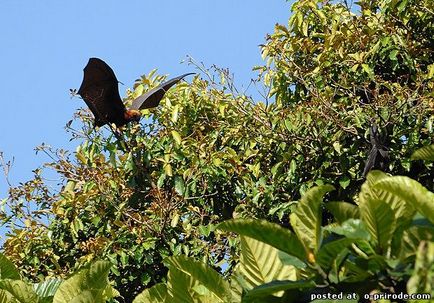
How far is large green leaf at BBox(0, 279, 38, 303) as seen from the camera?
2113mm

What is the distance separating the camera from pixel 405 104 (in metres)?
6.78

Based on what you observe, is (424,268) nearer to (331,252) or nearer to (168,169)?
(331,252)

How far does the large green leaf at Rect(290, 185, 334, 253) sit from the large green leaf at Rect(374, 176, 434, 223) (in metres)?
0.14

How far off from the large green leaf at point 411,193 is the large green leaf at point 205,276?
45cm

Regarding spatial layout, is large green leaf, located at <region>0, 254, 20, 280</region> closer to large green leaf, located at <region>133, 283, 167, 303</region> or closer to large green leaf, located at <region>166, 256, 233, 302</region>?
large green leaf, located at <region>133, 283, 167, 303</region>

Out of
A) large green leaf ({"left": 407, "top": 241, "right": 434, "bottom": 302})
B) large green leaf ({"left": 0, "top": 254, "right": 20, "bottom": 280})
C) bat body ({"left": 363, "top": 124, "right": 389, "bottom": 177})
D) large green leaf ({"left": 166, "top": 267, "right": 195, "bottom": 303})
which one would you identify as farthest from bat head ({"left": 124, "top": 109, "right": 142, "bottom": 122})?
large green leaf ({"left": 407, "top": 241, "right": 434, "bottom": 302})

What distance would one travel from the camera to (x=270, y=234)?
186cm

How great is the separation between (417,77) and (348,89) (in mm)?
601

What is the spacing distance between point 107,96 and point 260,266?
5717 mm

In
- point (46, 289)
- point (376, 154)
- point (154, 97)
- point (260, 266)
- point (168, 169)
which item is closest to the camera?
point (260, 266)

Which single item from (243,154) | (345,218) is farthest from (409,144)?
(345,218)

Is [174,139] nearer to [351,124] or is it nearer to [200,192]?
[200,192]

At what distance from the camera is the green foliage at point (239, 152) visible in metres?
7.04

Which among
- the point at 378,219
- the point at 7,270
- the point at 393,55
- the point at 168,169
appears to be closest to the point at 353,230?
the point at 378,219
